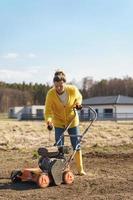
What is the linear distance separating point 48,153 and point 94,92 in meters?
124

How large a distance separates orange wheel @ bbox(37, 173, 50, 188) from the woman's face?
1.71m

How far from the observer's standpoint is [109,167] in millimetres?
10141

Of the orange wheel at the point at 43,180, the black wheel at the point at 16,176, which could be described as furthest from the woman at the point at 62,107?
the orange wheel at the point at 43,180

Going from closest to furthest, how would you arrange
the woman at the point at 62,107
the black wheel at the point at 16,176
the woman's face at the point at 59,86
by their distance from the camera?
1. the black wheel at the point at 16,176
2. the woman's face at the point at 59,86
3. the woman at the point at 62,107

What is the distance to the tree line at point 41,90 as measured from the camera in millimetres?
130625

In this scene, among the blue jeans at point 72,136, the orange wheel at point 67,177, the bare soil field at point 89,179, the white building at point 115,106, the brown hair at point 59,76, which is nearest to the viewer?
the bare soil field at point 89,179

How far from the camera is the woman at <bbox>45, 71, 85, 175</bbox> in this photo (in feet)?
28.5

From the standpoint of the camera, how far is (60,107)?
886 cm

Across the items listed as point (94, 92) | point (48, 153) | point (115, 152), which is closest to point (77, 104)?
point (48, 153)

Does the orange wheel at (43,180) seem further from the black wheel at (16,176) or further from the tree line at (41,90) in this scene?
the tree line at (41,90)

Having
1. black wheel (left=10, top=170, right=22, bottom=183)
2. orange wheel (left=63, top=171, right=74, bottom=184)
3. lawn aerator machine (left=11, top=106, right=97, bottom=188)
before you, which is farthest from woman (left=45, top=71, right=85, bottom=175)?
black wheel (left=10, top=170, right=22, bottom=183)

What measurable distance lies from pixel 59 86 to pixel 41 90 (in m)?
134

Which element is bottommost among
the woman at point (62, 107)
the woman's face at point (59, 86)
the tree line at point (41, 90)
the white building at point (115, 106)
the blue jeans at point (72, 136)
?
the blue jeans at point (72, 136)

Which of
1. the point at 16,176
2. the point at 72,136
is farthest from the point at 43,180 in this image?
the point at 72,136
